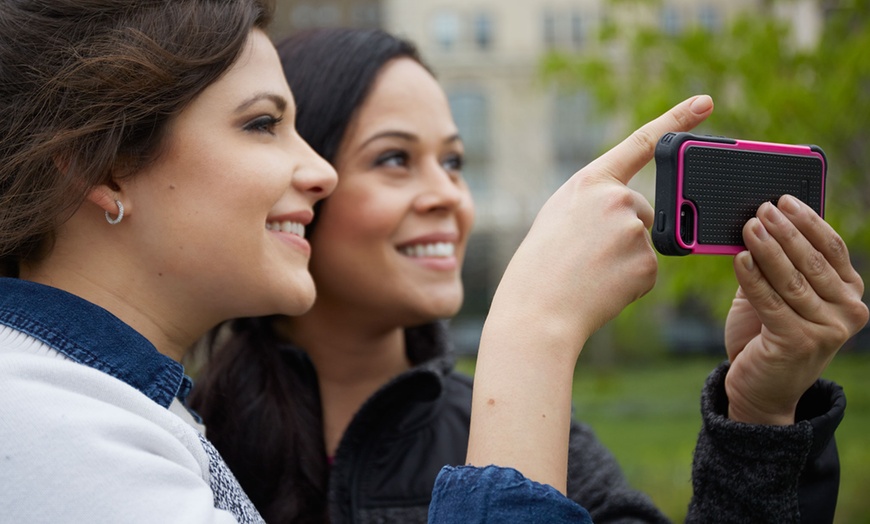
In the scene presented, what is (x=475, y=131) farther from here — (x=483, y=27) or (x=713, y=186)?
(x=713, y=186)

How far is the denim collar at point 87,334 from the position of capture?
58.2 inches

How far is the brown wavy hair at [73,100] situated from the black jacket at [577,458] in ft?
2.76

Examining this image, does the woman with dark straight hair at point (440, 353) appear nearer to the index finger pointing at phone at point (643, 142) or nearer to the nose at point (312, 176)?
the index finger pointing at phone at point (643, 142)

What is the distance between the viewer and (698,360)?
21.6 meters

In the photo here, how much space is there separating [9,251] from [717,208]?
1.22 metres

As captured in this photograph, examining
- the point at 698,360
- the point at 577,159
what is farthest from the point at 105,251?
the point at 577,159

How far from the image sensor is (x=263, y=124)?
189 centimetres

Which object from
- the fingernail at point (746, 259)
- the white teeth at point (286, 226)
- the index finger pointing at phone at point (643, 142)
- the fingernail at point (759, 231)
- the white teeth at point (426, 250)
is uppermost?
the index finger pointing at phone at point (643, 142)

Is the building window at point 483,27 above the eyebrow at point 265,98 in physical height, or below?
below

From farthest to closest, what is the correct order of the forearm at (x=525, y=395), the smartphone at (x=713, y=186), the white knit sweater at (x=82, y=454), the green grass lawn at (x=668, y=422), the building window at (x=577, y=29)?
the building window at (x=577, y=29), the green grass lawn at (x=668, y=422), the smartphone at (x=713, y=186), the forearm at (x=525, y=395), the white knit sweater at (x=82, y=454)

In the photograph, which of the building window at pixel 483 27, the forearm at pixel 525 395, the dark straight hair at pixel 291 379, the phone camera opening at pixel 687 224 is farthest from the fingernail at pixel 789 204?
the building window at pixel 483 27

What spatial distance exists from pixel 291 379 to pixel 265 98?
2.84ft

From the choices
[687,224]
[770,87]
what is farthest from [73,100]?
[770,87]

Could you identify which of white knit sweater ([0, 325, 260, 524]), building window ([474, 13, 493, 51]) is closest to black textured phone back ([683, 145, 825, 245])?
white knit sweater ([0, 325, 260, 524])
